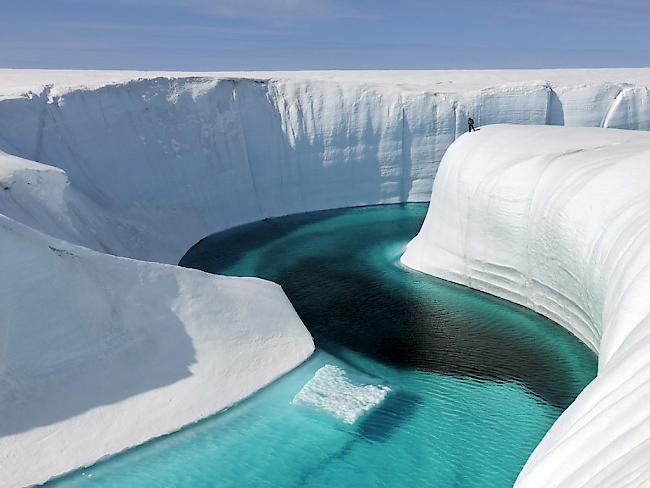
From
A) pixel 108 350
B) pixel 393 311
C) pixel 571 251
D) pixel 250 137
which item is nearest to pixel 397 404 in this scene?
pixel 393 311

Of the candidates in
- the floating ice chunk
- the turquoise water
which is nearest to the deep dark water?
the turquoise water

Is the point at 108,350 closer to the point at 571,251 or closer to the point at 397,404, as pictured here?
the point at 397,404

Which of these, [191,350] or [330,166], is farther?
[330,166]

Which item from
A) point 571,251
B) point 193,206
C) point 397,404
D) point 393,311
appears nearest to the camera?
point 397,404

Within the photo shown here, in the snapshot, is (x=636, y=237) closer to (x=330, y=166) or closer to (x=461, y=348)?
(x=461, y=348)

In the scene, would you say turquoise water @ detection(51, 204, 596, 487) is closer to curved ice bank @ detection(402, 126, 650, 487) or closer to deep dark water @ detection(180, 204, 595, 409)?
deep dark water @ detection(180, 204, 595, 409)

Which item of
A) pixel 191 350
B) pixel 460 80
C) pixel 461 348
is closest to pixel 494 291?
pixel 461 348

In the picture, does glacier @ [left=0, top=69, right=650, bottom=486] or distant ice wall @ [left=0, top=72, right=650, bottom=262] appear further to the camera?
distant ice wall @ [left=0, top=72, right=650, bottom=262]
